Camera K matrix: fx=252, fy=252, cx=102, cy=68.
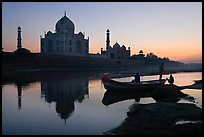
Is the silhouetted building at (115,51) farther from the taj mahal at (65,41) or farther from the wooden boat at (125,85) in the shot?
the wooden boat at (125,85)

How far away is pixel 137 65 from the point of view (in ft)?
285

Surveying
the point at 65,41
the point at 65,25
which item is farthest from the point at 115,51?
the point at 65,25

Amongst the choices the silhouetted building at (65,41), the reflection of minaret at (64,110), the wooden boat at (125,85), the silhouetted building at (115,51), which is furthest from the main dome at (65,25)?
the reflection of minaret at (64,110)

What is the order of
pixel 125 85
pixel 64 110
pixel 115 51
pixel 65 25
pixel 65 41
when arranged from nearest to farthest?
pixel 64 110 < pixel 125 85 < pixel 65 41 < pixel 65 25 < pixel 115 51

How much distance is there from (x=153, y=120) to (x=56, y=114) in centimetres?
517

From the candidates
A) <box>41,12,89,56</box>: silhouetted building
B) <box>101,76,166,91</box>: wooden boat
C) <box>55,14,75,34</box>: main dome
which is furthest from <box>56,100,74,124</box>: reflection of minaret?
<box>55,14,75,34</box>: main dome

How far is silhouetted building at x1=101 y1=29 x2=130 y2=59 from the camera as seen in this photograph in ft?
267

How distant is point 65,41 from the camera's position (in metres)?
72.9

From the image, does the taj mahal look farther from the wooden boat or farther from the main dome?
the wooden boat

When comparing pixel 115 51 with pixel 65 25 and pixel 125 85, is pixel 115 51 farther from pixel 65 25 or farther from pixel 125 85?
pixel 125 85

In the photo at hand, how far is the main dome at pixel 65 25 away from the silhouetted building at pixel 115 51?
12.0 meters

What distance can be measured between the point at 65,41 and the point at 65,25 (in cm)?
472

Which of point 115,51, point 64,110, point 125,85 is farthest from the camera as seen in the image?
point 115,51

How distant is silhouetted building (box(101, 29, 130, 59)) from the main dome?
12.0m
